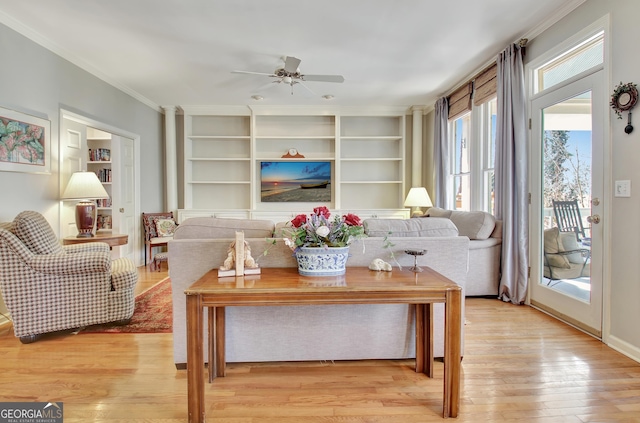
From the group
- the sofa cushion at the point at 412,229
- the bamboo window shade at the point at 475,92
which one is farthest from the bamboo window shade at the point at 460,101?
the sofa cushion at the point at 412,229

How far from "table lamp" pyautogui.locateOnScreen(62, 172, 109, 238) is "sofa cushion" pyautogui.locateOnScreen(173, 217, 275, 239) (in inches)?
75.1

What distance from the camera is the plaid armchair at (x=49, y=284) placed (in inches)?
90.4

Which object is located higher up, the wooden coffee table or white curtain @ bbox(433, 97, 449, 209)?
white curtain @ bbox(433, 97, 449, 209)

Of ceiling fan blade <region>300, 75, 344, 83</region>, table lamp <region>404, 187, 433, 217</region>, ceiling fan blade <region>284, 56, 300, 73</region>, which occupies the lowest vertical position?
table lamp <region>404, 187, 433, 217</region>

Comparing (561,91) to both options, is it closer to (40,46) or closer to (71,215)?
(40,46)

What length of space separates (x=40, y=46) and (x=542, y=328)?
507 centimetres

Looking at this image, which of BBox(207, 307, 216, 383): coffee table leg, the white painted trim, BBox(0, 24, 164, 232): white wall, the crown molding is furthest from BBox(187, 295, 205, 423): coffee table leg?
the white painted trim

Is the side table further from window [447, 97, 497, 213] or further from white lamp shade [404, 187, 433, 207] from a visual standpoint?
window [447, 97, 497, 213]

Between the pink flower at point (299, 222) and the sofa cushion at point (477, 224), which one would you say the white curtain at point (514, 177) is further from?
the pink flower at point (299, 222)

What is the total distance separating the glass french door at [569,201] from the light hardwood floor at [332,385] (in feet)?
1.32

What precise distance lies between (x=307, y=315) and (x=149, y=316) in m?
1.73

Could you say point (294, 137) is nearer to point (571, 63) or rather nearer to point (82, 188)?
point (82, 188)

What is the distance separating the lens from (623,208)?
2.19 meters

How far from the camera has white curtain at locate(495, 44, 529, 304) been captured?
3.12 m
